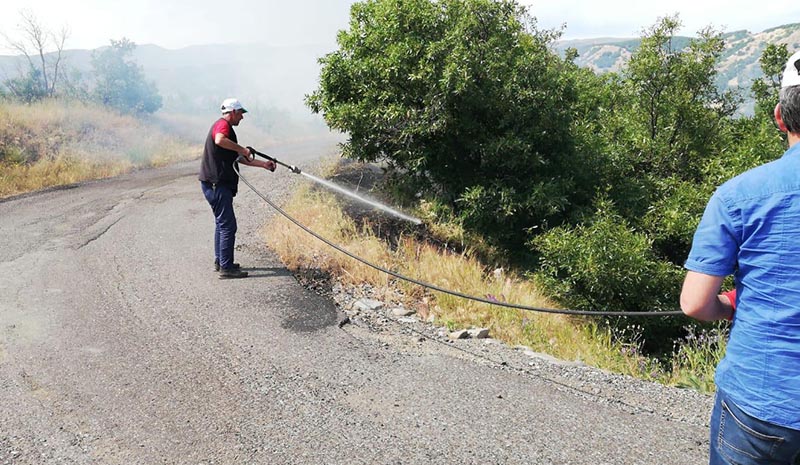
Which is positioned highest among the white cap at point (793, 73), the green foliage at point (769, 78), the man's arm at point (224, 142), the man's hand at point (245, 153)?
the green foliage at point (769, 78)

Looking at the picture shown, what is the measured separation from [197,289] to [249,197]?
4.83 meters

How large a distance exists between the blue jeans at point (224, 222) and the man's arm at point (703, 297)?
5.23 m

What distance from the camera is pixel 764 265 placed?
65.2 inches

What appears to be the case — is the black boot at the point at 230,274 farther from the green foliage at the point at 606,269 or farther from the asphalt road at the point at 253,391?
the green foliage at the point at 606,269

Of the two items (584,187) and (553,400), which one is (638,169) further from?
(553,400)

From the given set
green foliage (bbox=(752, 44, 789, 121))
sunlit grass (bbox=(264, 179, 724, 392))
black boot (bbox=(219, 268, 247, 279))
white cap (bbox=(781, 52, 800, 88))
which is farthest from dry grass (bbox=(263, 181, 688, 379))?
green foliage (bbox=(752, 44, 789, 121))

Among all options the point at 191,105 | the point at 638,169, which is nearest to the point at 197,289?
the point at 638,169

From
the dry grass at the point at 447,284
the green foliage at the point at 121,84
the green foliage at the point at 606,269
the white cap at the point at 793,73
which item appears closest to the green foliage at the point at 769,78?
the green foliage at the point at 606,269

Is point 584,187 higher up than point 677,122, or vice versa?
point 677,122

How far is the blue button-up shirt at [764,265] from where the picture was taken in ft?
5.27

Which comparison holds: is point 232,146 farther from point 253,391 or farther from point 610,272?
point 610,272

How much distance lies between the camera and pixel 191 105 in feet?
134

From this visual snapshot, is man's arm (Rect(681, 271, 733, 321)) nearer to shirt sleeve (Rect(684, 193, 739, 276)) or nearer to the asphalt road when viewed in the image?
shirt sleeve (Rect(684, 193, 739, 276))

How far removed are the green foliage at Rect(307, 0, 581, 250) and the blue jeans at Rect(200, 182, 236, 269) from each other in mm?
2821
